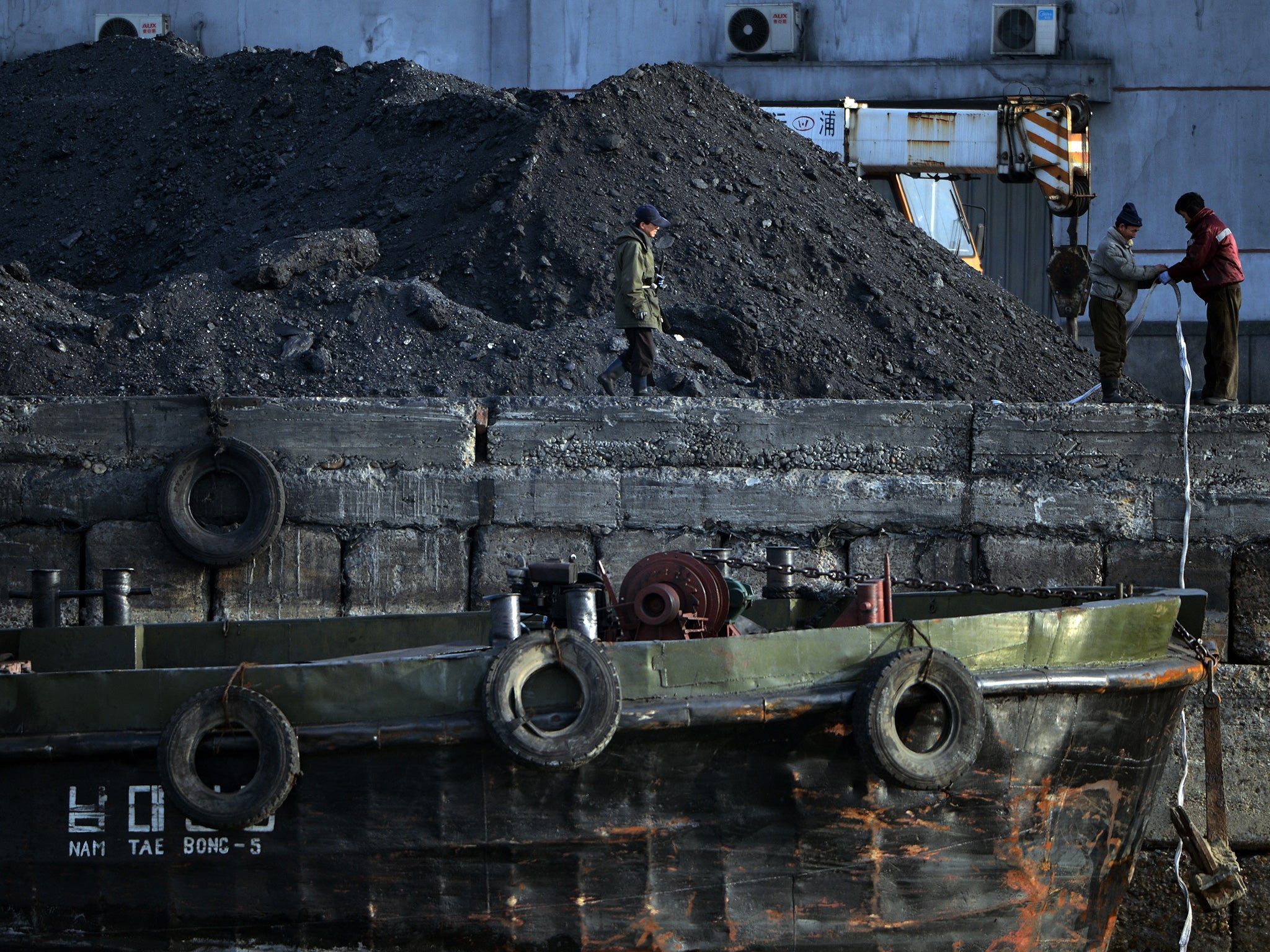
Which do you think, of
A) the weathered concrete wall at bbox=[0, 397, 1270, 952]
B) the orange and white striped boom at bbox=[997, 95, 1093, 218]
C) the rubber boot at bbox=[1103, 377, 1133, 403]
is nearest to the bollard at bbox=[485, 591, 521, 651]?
the weathered concrete wall at bbox=[0, 397, 1270, 952]

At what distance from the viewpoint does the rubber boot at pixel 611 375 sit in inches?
341

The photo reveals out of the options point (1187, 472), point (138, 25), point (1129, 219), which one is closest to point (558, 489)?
point (1187, 472)

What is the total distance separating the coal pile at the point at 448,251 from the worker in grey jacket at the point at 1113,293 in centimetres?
241

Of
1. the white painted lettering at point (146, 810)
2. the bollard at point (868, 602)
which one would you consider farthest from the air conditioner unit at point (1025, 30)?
the white painted lettering at point (146, 810)

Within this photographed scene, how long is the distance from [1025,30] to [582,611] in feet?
54.9

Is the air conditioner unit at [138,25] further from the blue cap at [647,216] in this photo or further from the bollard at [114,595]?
the bollard at [114,595]

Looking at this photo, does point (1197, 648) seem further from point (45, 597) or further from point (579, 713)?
point (45, 597)

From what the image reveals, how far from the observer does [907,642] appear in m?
4.62

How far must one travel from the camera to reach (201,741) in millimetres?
4438

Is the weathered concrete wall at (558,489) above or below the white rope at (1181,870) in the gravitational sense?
above

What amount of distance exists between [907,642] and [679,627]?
836mm

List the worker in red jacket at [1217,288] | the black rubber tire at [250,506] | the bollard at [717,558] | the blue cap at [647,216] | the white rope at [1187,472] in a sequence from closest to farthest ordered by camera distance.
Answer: the bollard at [717,558], the white rope at [1187,472], the black rubber tire at [250,506], the worker in red jacket at [1217,288], the blue cap at [647,216]

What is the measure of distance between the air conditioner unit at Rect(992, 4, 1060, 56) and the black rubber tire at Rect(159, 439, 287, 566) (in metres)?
15.6

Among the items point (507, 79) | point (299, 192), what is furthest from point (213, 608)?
point (507, 79)
